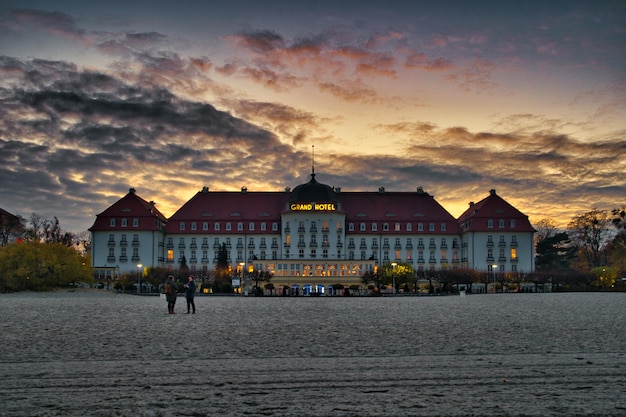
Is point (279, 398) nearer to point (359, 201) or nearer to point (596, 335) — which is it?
point (596, 335)

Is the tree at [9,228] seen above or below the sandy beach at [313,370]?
above

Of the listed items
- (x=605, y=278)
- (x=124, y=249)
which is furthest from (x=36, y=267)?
(x=605, y=278)

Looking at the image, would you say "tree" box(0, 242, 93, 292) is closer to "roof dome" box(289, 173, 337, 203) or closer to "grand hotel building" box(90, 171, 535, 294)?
"grand hotel building" box(90, 171, 535, 294)

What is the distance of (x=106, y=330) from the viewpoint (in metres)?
21.5

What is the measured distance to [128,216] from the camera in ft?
355

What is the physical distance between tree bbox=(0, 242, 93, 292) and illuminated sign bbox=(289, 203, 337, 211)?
47.5 metres

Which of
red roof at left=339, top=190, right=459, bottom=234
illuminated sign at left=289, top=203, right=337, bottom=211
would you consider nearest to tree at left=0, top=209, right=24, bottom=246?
illuminated sign at left=289, top=203, right=337, bottom=211

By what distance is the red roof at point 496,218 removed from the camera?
353ft

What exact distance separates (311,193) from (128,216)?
28.1 m

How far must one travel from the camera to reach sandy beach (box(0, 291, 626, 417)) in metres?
9.88

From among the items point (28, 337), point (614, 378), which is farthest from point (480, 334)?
point (28, 337)

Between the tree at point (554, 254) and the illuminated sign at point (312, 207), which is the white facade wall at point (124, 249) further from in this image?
the tree at point (554, 254)

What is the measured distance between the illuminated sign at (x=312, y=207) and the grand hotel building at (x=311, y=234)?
15 cm

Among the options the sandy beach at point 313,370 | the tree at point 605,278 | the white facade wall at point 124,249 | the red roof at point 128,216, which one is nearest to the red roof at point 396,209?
the red roof at point 128,216
